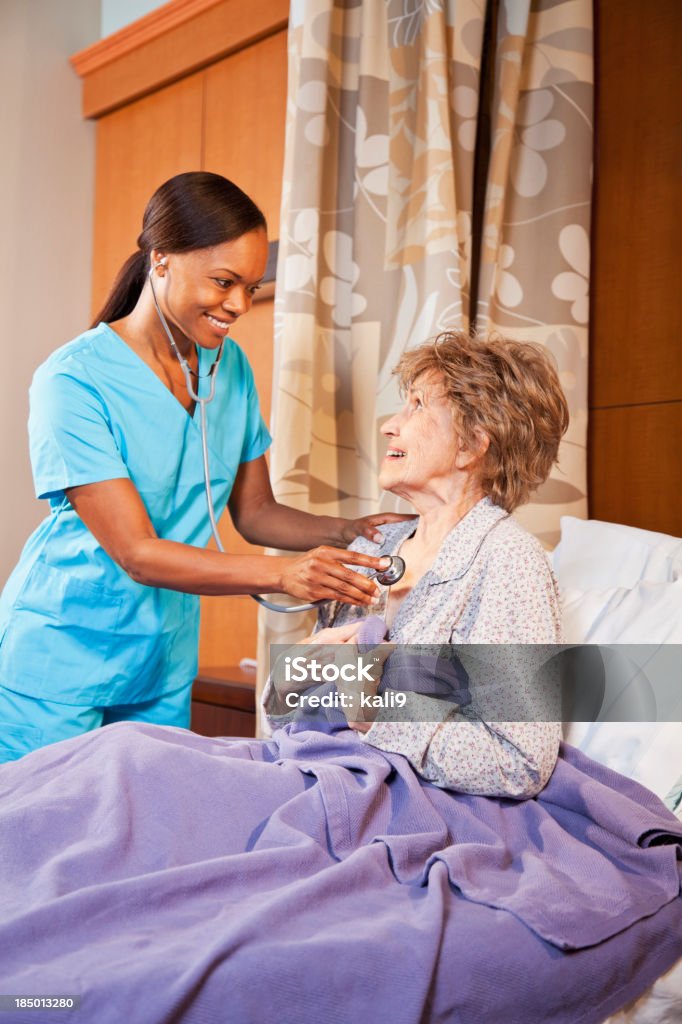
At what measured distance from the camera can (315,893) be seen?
89 cm

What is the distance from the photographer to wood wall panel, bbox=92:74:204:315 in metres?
2.74

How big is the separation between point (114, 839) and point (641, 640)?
727 mm

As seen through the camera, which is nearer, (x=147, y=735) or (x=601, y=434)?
(x=147, y=735)

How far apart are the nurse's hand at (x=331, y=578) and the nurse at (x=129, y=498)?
Result: 105 mm

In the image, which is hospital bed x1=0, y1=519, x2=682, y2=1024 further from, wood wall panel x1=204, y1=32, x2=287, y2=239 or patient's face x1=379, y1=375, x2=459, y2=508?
wood wall panel x1=204, y1=32, x2=287, y2=239

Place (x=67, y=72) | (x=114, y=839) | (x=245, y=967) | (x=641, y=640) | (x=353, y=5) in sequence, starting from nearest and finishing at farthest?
(x=245, y=967)
(x=114, y=839)
(x=641, y=640)
(x=353, y=5)
(x=67, y=72)

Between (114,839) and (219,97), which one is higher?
(219,97)

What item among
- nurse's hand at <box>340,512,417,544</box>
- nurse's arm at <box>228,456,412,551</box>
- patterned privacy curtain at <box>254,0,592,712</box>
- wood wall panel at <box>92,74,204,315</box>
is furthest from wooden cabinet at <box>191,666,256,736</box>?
wood wall panel at <box>92,74,204,315</box>

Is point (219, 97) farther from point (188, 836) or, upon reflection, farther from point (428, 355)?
point (188, 836)

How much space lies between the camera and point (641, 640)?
4.29ft

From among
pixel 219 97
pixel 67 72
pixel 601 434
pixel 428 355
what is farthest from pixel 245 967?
pixel 67 72

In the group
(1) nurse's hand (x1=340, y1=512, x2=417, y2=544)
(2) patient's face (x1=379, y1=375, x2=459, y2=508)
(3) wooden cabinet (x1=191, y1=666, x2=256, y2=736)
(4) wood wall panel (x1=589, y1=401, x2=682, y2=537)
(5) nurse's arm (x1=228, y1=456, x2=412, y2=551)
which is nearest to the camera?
(2) patient's face (x1=379, y1=375, x2=459, y2=508)

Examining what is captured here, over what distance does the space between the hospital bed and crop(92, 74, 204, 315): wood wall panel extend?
2016 millimetres

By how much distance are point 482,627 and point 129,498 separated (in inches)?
21.5
